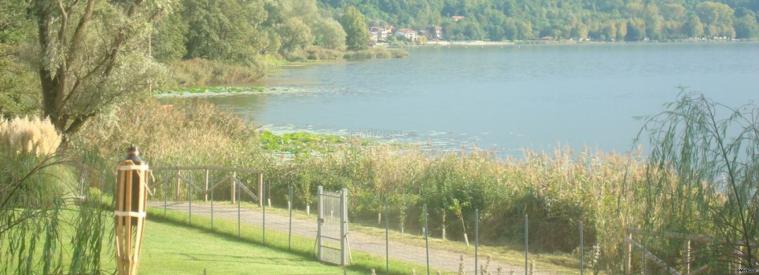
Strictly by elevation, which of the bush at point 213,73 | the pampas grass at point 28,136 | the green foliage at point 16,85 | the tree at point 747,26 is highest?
the tree at point 747,26

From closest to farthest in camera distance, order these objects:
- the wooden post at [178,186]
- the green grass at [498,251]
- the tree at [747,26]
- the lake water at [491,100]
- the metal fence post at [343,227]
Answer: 1. the metal fence post at [343,227]
2. the green grass at [498,251]
3. the wooden post at [178,186]
4. the lake water at [491,100]
5. the tree at [747,26]

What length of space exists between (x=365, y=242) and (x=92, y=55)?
1264cm

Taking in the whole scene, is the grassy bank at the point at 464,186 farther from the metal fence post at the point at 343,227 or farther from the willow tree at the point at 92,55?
the willow tree at the point at 92,55

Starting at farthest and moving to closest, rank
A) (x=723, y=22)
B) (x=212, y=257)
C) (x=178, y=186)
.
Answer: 1. (x=723, y=22)
2. (x=178, y=186)
3. (x=212, y=257)

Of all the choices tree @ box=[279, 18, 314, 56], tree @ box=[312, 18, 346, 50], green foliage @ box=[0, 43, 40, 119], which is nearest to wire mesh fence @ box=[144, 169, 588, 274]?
green foliage @ box=[0, 43, 40, 119]

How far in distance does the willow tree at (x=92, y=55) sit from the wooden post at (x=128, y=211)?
21.9 metres

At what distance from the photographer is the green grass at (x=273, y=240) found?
18641 millimetres

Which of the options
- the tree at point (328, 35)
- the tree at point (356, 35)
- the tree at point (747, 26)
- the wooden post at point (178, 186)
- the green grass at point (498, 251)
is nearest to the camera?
the green grass at point (498, 251)

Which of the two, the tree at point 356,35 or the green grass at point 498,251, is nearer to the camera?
the green grass at point 498,251

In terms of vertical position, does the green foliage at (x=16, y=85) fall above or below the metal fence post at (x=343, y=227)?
above

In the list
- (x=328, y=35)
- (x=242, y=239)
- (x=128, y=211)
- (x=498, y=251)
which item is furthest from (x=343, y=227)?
(x=328, y=35)

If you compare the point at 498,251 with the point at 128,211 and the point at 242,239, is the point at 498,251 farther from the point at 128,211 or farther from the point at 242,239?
the point at 128,211

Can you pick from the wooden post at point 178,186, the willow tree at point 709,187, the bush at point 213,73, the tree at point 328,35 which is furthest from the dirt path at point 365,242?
the tree at point 328,35

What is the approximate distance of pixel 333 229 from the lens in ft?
63.3
